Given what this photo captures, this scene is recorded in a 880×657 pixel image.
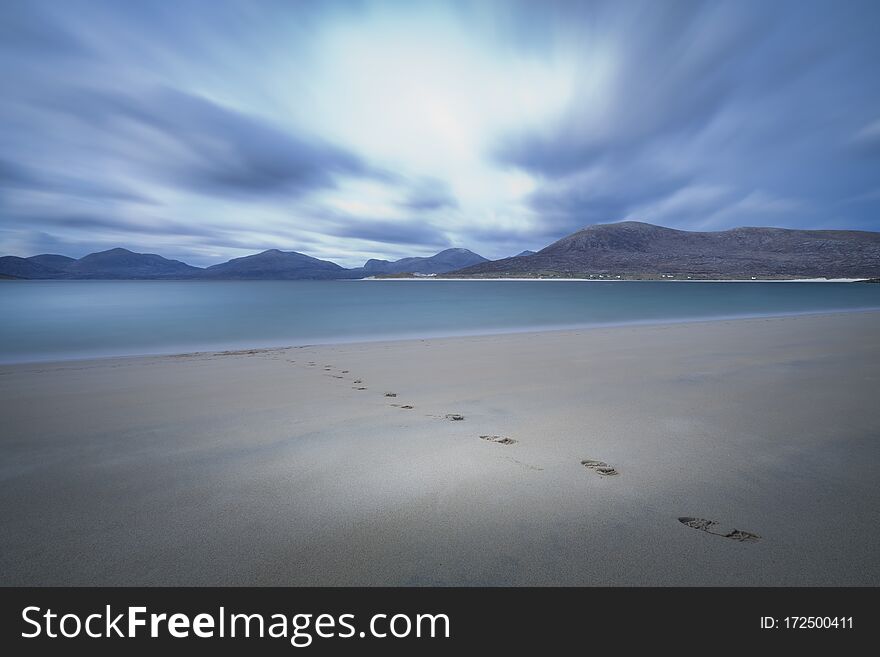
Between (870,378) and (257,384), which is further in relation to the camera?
(257,384)

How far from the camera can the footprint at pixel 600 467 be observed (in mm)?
3325

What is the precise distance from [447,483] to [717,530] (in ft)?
6.02

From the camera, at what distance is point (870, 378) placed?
257 inches

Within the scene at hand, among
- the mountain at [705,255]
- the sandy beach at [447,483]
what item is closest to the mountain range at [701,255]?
the mountain at [705,255]

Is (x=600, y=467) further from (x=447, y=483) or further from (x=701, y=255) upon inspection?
(x=701, y=255)

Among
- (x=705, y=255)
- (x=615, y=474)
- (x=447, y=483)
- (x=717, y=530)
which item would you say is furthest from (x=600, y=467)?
(x=705, y=255)

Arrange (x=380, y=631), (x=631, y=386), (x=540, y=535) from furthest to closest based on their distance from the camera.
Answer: (x=631, y=386) → (x=540, y=535) → (x=380, y=631)

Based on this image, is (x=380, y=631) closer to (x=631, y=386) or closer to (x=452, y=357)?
(x=631, y=386)

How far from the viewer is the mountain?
127625 mm

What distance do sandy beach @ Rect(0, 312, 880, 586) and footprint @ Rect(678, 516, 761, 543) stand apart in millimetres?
19

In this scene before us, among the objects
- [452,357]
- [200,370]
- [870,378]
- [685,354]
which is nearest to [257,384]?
[200,370]

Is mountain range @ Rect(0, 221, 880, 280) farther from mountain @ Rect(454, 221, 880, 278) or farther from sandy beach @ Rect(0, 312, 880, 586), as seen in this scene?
sandy beach @ Rect(0, 312, 880, 586)

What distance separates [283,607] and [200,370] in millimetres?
7778

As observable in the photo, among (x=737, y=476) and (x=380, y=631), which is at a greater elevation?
(x=737, y=476)
